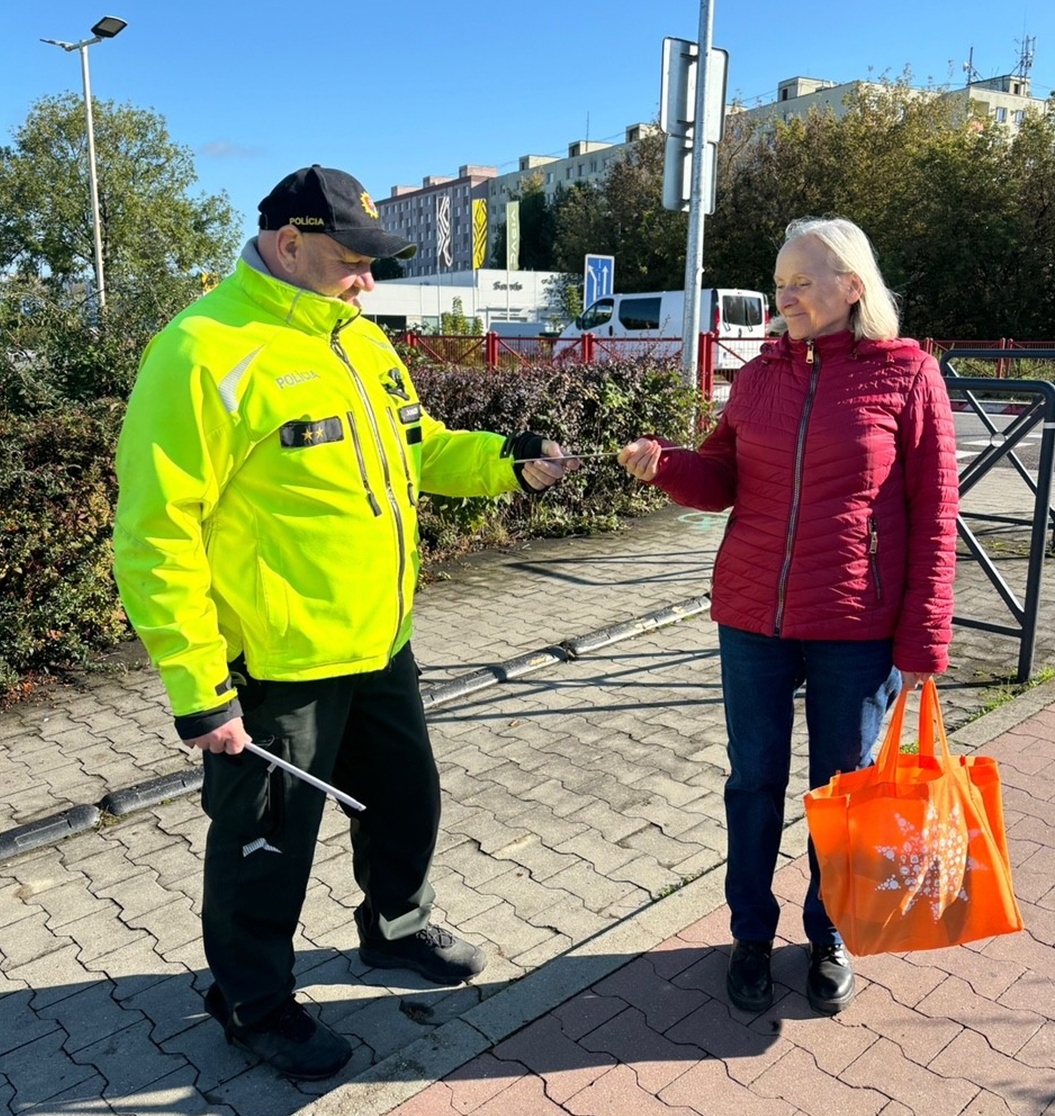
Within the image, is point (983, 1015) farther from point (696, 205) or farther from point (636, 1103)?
point (696, 205)

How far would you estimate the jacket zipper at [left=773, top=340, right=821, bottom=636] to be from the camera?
8.21ft

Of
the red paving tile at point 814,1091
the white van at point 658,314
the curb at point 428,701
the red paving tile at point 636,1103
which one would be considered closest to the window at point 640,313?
the white van at point 658,314

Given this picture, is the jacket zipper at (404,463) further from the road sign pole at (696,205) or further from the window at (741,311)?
the window at (741,311)

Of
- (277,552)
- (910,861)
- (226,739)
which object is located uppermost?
(277,552)

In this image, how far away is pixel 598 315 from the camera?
82.3ft

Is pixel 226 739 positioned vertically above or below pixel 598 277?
below

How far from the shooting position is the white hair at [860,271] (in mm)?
2463

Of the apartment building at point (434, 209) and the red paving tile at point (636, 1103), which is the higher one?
the apartment building at point (434, 209)

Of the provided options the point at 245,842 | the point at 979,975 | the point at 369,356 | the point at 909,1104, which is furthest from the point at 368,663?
the point at 979,975

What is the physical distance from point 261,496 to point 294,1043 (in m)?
1.33

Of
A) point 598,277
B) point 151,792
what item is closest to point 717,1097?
point 151,792

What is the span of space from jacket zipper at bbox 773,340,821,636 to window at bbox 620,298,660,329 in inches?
880

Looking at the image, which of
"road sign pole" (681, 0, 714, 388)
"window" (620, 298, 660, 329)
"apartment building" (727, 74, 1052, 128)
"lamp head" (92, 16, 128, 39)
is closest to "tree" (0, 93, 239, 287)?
"lamp head" (92, 16, 128, 39)

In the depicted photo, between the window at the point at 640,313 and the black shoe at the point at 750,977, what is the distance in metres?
22.5
